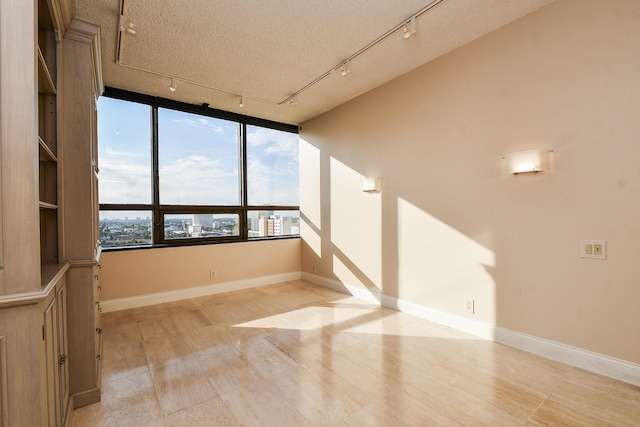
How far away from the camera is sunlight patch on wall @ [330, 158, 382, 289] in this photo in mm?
3984

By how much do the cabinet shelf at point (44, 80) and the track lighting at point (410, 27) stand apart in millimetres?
2646

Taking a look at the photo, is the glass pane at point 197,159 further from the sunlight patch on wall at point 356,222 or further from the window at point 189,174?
the sunlight patch on wall at point 356,222

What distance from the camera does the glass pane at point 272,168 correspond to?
504 centimetres

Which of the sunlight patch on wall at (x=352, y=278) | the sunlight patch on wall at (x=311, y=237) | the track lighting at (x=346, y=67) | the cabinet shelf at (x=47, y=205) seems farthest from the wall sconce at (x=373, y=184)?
the cabinet shelf at (x=47, y=205)

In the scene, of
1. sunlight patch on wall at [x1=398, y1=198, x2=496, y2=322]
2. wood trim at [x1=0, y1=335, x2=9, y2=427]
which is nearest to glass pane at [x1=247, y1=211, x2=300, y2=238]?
sunlight patch on wall at [x1=398, y1=198, x2=496, y2=322]

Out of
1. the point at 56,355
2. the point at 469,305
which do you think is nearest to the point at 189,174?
the point at 56,355

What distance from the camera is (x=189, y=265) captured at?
14.0 ft

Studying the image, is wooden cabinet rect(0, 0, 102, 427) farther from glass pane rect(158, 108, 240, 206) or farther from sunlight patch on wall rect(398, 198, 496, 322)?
sunlight patch on wall rect(398, 198, 496, 322)

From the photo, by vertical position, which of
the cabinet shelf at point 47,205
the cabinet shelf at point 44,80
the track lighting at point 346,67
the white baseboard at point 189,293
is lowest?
the white baseboard at point 189,293

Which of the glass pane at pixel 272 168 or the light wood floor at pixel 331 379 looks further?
the glass pane at pixel 272 168

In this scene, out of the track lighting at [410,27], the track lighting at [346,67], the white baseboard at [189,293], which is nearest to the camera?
the track lighting at [410,27]

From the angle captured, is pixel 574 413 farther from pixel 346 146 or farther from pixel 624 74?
pixel 346 146

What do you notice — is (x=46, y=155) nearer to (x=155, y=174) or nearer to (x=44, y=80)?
(x=44, y=80)

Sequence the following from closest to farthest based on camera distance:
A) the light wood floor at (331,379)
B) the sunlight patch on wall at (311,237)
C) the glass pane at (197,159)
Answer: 1. the light wood floor at (331,379)
2. the glass pane at (197,159)
3. the sunlight patch on wall at (311,237)
